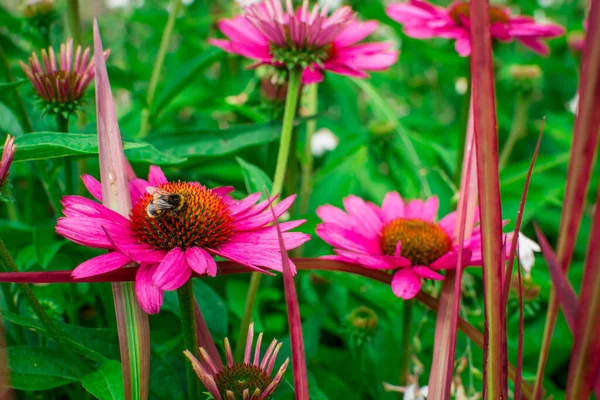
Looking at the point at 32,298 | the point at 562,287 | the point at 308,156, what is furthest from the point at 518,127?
the point at 32,298

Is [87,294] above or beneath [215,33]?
beneath

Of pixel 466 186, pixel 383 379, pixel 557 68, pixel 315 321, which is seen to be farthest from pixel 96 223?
pixel 557 68

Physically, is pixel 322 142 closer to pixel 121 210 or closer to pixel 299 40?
pixel 299 40

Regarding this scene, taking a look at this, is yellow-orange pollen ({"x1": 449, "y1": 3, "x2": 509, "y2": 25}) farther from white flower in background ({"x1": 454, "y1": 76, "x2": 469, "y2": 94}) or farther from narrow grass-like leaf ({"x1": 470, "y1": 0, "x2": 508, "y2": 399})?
white flower in background ({"x1": 454, "y1": 76, "x2": 469, "y2": 94})

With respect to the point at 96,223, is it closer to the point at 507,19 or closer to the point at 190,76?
the point at 190,76

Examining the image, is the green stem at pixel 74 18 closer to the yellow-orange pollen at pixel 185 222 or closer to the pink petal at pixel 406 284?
the yellow-orange pollen at pixel 185 222

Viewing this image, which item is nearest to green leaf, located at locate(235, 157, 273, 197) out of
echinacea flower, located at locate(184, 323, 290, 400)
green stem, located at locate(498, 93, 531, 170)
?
echinacea flower, located at locate(184, 323, 290, 400)
